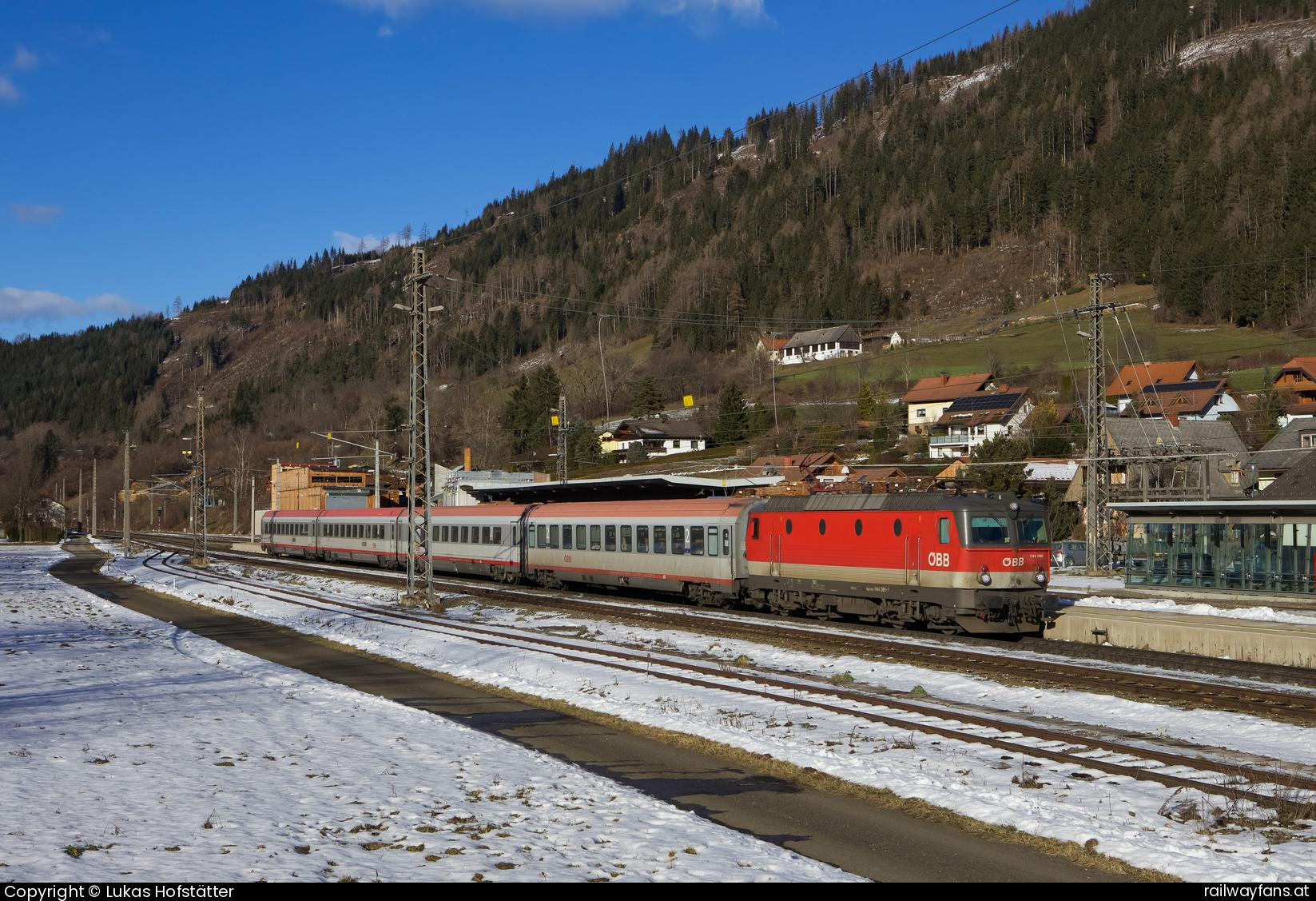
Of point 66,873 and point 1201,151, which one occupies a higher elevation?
point 1201,151

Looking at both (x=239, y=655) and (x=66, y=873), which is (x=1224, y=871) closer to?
(x=66, y=873)

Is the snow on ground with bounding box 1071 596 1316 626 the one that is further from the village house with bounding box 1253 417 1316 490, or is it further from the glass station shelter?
the village house with bounding box 1253 417 1316 490

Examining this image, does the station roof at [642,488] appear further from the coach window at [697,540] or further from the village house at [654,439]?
the village house at [654,439]

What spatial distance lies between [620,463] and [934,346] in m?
63.5

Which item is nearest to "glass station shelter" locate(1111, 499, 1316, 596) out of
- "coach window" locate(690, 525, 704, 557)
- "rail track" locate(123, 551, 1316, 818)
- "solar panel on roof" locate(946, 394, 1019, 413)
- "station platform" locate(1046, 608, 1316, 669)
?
"station platform" locate(1046, 608, 1316, 669)

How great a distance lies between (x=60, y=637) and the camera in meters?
27.4

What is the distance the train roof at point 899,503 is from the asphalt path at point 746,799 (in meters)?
12.2

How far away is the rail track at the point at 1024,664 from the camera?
675 inches

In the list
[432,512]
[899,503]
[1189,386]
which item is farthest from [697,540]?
[1189,386]

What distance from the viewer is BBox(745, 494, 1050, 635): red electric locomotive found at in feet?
83.3

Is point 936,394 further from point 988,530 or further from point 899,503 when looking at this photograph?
point 988,530

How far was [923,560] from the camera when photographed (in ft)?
85.7
